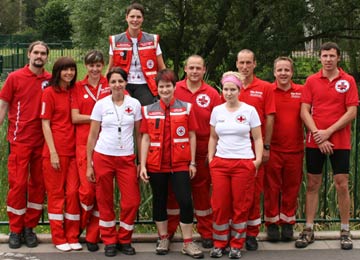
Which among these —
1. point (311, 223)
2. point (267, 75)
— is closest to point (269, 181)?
point (311, 223)

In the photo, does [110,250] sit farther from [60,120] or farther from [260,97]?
[260,97]

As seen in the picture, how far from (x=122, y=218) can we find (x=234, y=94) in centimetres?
165

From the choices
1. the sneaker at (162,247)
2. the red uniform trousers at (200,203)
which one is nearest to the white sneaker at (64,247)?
the sneaker at (162,247)

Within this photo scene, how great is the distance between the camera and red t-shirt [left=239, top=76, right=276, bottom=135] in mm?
6172

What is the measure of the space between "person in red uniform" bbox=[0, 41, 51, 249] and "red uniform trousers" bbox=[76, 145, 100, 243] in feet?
1.48

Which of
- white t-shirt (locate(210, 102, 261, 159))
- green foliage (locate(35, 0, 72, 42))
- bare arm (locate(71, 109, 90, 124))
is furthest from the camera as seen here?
green foliage (locate(35, 0, 72, 42))

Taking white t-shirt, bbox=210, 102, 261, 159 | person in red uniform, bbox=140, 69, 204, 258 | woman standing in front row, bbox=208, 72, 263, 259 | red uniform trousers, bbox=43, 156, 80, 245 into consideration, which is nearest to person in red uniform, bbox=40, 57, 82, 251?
red uniform trousers, bbox=43, 156, 80, 245

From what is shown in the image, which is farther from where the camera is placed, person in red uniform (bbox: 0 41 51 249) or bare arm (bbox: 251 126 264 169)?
person in red uniform (bbox: 0 41 51 249)

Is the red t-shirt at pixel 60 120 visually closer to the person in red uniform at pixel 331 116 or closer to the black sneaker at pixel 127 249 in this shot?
the black sneaker at pixel 127 249

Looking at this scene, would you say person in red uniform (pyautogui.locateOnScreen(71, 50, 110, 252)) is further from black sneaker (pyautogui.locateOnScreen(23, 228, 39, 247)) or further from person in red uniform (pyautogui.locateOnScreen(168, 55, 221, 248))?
person in red uniform (pyautogui.locateOnScreen(168, 55, 221, 248))

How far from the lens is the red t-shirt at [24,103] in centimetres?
619

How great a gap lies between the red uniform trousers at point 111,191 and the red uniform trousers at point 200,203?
1.47 ft

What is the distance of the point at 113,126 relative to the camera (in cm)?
599

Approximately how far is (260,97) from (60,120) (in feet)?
6.52
